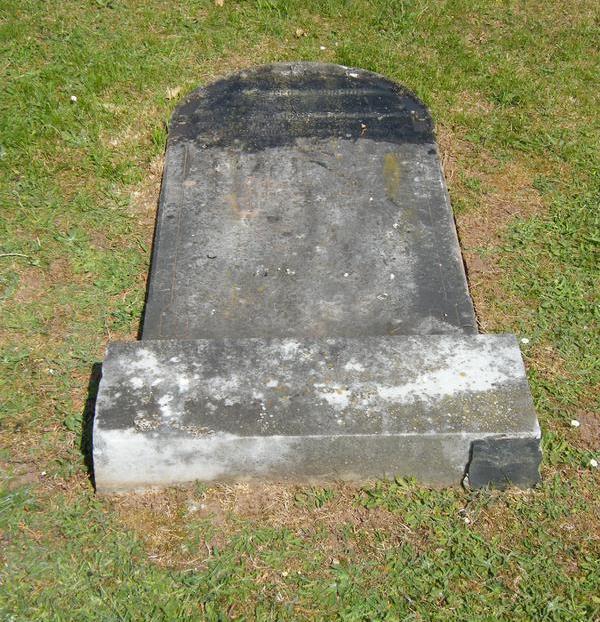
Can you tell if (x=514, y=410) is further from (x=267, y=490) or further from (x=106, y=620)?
(x=106, y=620)

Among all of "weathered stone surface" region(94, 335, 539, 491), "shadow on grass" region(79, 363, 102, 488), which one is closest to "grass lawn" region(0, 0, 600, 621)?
"shadow on grass" region(79, 363, 102, 488)

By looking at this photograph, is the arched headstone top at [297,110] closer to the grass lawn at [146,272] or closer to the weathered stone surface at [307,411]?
the grass lawn at [146,272]

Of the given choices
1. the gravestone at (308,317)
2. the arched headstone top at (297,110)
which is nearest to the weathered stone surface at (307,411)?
the gravestone at (308,317)

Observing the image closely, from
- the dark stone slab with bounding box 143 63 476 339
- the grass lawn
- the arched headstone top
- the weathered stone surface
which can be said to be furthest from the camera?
the arched headstone top

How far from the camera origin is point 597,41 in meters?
6.15

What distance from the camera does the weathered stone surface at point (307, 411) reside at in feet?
10.0

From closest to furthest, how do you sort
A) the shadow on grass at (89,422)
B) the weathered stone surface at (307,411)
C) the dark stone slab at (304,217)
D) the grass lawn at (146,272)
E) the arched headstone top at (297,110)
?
the grass lawn at (146,272) → the weathered stone surface at (307,411) → the shadow on grass at (89,422) → the dark stone slab at (304,217) → the arched headstone top at (297,110)

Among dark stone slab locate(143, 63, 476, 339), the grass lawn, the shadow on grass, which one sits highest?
dark stone slab locate(143, 63, 476, 339)

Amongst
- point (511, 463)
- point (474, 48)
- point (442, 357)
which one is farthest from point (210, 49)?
point (511, 463)

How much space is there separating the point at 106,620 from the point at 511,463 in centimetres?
156

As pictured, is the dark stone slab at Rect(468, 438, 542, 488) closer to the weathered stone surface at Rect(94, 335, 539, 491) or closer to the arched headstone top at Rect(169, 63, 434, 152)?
the weathered stone surface at Rect(94, 335, 539, 491)

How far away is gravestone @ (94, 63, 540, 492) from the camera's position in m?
3.08

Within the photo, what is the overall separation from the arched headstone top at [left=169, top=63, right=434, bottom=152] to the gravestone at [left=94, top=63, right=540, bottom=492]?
0.04 feet

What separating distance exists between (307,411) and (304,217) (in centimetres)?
150
